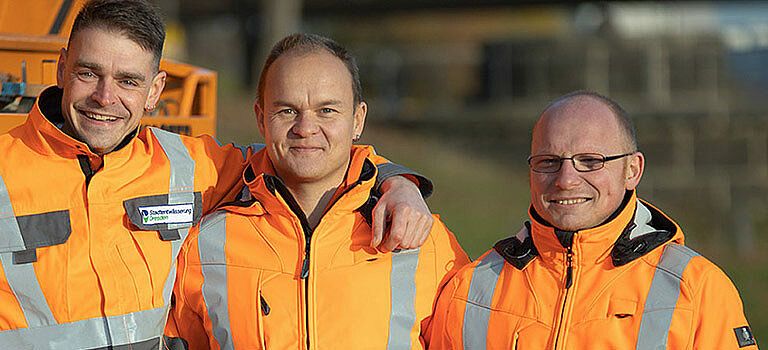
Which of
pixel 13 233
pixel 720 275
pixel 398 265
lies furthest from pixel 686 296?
pixel 13 233

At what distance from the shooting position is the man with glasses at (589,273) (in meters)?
2.62

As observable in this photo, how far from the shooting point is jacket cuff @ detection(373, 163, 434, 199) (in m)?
3.15

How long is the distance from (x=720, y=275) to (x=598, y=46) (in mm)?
13834

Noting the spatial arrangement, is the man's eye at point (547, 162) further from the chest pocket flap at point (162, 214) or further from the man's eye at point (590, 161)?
the chest pocket flap at point (162, 214)

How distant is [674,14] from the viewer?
21.0 metres

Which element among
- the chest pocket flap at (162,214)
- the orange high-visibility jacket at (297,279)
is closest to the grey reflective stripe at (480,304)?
the orange high-visibility jacket at (297,279)

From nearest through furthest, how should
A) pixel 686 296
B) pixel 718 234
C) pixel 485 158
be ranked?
pixel 686 296 < pixel 718 234 < pixel 485 158

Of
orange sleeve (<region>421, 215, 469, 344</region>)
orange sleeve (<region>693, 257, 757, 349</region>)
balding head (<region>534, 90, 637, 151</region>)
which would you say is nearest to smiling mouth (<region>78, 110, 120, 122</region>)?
orange sleeve (<region>421, 215, 469, 344</region>)

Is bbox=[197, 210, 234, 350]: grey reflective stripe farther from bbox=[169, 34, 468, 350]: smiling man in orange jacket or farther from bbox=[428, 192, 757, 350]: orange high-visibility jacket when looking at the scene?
bbox=[428, 192, 757, 350]: orange high-visibility jacket

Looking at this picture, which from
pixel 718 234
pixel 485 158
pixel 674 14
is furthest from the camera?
pixel 674 14

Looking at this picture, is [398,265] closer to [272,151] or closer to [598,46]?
[272,151]

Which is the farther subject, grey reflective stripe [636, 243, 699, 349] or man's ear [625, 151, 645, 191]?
man's ear [625, 151, 645, 191]

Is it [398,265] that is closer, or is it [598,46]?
[398,265]

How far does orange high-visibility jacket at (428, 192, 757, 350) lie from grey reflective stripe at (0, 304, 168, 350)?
1.04 meters
